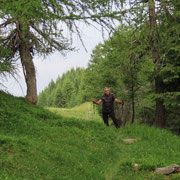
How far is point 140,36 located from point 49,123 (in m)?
6.64

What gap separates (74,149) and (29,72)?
693 centimetres

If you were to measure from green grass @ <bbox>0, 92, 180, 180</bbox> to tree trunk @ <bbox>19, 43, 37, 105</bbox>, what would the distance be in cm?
198

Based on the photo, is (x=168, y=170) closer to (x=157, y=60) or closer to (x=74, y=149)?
(x=74, y=149)

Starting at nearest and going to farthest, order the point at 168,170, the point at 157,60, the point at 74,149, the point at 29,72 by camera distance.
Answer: the point at 168,170 → the point at 74,149 → the point at 157,60 → the point at 29,72

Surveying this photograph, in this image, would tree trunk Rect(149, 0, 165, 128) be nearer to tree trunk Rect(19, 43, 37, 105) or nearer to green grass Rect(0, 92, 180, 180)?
green grass Rect(0, 92, 180, 180)

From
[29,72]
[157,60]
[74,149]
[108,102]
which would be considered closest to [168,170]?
[74,149]

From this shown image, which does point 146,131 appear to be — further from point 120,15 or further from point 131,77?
point 120,15

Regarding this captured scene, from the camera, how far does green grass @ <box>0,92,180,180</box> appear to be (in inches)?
213

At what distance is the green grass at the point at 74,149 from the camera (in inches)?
213

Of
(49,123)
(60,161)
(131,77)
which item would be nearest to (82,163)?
(60,161)

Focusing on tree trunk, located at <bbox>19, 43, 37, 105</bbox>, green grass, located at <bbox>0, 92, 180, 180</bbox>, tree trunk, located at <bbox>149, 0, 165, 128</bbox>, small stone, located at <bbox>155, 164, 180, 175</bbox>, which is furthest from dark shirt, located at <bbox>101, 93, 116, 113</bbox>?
small stone, located at <bbox>155, 164, 180, 175</bbox>

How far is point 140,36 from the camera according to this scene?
1187cm

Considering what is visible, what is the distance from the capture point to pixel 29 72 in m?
12.6

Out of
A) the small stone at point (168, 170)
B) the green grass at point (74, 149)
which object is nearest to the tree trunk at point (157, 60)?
the green grass at point (74, 149)
